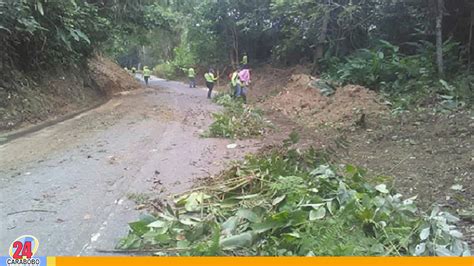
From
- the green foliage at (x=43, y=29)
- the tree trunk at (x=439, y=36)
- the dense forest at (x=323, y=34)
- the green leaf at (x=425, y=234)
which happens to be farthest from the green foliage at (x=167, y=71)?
the green leaf at (x=425, y=234)

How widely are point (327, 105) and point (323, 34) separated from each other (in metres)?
6.47

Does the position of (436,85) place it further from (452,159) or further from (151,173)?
(151,173)

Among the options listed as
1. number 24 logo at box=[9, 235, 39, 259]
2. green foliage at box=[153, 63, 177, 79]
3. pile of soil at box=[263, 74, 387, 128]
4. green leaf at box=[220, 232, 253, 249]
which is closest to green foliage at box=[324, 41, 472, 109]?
pile of soil at box=[263, 74, 387, 128]

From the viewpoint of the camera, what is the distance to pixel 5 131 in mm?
9914

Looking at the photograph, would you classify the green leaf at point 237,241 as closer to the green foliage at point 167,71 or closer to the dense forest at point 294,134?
the dense forest at point 294,134

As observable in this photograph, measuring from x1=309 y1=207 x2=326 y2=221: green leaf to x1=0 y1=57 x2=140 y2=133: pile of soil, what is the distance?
847 cm

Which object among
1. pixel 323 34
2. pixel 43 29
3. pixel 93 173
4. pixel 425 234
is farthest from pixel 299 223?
pixel 323 34

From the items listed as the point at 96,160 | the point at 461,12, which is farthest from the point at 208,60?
the point at 96,160

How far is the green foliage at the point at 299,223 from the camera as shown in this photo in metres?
3.50

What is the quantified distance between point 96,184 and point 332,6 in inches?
520

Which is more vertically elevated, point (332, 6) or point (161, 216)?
point (332, 6)

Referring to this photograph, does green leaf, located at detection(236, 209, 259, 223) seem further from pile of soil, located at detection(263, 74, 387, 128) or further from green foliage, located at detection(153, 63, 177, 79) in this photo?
green foliage, located at detection(153, 63, 177, 79)

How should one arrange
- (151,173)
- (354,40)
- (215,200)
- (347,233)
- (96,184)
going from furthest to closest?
(354,40), (151,173), (96,184), (215,200), (347,233)

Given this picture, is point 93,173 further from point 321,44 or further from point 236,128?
point 321,44
